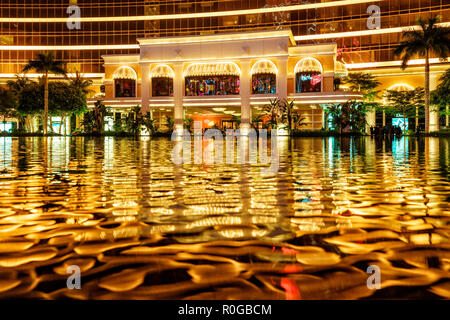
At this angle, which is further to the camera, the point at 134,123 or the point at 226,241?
the point at 134,123

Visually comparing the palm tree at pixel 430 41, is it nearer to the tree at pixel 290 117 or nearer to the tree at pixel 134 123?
the tree at pixel 290 117

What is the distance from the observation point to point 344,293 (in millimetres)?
2334

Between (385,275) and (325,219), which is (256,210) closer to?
(325,219)

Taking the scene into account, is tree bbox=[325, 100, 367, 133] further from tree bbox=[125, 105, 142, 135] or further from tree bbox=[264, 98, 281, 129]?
tree bbox=[125, 105, 142, 135]

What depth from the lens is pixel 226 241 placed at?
3.40 m

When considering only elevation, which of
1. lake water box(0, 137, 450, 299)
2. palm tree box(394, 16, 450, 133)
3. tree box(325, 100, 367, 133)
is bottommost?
lake water box(0, 137, 450, 299)

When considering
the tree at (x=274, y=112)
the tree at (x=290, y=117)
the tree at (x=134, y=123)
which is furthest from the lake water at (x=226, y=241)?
the tree at (x=134, y=123)

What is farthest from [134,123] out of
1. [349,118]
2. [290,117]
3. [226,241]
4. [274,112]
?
[226,241]

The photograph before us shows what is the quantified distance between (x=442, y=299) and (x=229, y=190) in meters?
4.13

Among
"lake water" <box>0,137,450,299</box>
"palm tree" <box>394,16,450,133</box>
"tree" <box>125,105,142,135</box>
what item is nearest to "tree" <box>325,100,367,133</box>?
"palm tree" <box>394,16,450,133</box>

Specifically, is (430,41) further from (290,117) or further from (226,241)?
(226,241)

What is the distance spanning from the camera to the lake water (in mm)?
2438

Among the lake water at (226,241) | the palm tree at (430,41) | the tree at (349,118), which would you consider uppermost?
the palm tree at (430,41)

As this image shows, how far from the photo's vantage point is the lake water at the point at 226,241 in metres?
2.44
